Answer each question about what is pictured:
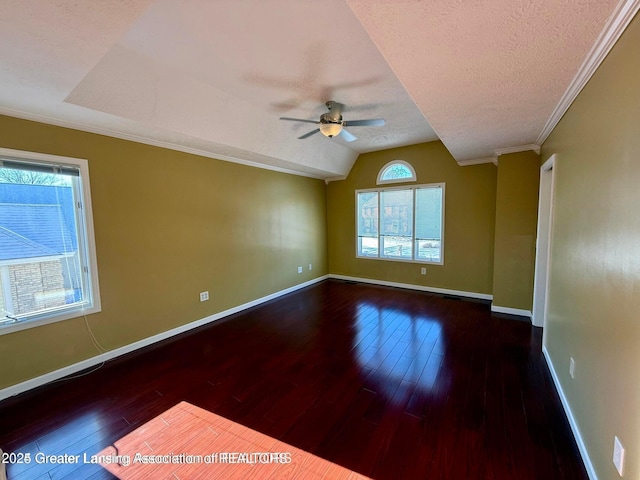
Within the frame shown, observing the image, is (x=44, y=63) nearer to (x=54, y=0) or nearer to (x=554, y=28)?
(x=54, y=0)

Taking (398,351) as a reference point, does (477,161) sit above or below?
above

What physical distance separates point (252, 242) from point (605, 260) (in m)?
4.13

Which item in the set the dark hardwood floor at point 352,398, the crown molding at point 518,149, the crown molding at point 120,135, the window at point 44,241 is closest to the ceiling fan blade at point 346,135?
the crown molding at point 120,135

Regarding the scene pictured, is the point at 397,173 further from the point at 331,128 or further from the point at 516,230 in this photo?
the point at 331,128

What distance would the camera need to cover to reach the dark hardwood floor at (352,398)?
1.66 m

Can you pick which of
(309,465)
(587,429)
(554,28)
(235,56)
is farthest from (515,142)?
(309,465)

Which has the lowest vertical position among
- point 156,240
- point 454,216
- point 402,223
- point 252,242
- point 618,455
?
point 618,455

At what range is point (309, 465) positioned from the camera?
1614mm

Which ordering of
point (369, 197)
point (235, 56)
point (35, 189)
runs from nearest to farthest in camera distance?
1. point (235, 56)
2. point (35, 189)
3. point (369, 197)

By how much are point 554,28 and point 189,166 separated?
370 centimetres

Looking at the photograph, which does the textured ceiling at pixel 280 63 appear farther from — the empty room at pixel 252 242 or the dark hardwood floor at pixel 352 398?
the dark hardwood floor at pixel 352 398

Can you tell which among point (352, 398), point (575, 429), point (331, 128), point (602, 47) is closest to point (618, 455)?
point (575, 429)

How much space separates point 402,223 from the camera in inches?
213

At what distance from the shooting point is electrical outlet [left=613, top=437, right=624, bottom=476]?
1192 millimetres
